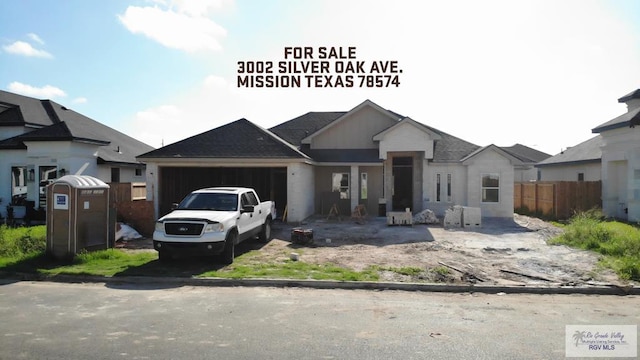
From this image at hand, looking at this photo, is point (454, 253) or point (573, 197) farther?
point (573, 197)

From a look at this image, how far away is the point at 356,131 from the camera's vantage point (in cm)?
2372

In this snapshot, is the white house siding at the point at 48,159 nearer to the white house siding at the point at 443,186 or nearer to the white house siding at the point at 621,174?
the white house siding at the point at 443,186

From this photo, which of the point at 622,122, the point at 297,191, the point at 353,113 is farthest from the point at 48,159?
the point at 622,122

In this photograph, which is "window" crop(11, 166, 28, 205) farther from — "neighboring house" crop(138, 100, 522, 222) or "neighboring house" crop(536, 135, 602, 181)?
"neighboring house" crop(536, 135, 602, 181)

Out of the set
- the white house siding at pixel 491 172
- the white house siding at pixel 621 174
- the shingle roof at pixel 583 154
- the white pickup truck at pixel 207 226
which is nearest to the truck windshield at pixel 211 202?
the white pickup truck at pixel 207 226

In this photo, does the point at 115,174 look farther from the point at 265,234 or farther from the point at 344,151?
the point at 265,234

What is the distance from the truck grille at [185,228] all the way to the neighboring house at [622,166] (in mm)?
18920

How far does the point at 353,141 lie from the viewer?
2370 centimetres

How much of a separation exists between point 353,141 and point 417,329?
18190mm

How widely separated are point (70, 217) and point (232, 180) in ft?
34.7

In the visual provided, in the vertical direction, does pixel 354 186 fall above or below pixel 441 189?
above

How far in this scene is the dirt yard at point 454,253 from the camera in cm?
938

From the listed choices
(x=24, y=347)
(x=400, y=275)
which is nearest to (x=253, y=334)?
(x=24, y=347)

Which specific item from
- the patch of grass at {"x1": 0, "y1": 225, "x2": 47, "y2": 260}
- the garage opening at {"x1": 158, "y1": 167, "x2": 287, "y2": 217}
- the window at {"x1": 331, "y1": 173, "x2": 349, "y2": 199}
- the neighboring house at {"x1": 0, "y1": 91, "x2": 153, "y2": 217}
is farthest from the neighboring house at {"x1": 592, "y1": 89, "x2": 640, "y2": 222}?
the neighboring house at {"x1": 0, "y1": 91, "x2": 153, "y2": 217}
